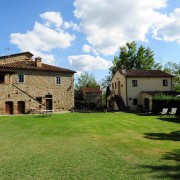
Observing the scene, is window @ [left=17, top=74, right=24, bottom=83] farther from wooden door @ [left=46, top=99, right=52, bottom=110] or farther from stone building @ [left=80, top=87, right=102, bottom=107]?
stone building @ [left=80, top=87, right=102, bottom=107]

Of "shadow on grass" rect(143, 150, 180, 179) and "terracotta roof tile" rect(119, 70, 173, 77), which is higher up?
"terracotta roof tile" rect(119, 70, 173, 77)

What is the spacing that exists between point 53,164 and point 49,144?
4076mm

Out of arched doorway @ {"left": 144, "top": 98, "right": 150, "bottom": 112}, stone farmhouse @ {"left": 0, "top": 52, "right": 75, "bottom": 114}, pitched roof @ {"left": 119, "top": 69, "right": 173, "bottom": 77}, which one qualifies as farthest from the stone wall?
arched doorway @ {"left": 144, "top": 98, "right": 150, "bottom": 112}

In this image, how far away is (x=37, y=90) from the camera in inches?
1565

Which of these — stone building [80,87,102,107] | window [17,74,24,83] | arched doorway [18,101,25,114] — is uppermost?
window [17,74,24,83]

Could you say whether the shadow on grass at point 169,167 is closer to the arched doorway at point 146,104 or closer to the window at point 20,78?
the window at point 20,78

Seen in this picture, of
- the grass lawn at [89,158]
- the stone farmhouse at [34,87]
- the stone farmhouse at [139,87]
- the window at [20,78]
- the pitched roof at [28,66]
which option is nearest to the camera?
the grass lawn at [89,158]

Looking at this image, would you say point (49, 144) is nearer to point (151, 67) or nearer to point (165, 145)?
point (165, 145)

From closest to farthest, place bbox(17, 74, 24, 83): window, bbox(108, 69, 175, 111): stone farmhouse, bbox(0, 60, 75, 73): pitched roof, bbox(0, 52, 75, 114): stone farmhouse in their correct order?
bbox(0, 52, 75, 114): stone farmhouse, bbox(0, 60, 75, 73): pitched roof, bbox(17, 74, 24, 83): window, bbox(108, 69, 175, 111): stone farmhouse

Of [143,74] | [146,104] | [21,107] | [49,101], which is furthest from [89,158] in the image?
[143,74]

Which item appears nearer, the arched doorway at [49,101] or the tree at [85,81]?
the arched doorway at [49,101]

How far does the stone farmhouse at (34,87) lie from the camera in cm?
3628

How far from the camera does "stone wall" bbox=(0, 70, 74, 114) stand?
118ft

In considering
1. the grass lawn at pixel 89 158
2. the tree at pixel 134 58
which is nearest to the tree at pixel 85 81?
the tree at pixel 134 58
